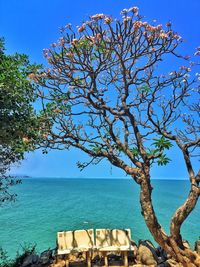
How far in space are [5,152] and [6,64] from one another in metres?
2.35

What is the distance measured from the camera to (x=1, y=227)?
23.0 meters

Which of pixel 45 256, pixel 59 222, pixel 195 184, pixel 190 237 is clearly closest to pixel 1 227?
pixel 59 222

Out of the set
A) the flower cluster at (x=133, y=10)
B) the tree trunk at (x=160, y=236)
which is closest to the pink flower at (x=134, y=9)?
the flower cluster at (x=133, y=10)

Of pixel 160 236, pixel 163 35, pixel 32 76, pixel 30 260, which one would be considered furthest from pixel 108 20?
pixel 30 260

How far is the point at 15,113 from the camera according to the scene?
766 centimetres

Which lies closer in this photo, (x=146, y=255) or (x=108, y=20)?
(x=108, y=20)

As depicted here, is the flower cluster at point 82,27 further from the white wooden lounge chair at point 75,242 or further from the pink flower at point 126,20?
the white wooden lounge chair at point 75,242

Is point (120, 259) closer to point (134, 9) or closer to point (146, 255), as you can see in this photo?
point (146, 255)

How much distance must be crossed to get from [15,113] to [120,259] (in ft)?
18.0

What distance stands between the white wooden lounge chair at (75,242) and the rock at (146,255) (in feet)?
4.75

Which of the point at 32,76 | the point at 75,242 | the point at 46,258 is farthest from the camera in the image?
the point at 46,258

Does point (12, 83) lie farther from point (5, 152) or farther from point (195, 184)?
point (195, 184)

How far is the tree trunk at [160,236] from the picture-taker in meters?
8.57

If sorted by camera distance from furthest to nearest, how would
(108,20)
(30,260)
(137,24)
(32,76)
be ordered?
(30,260)
(32,76)
(137,24)
(108,20)
